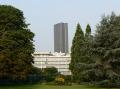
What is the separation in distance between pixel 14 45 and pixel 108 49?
12.7 metres

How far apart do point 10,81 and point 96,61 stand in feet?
48.5

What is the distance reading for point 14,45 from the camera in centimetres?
5381

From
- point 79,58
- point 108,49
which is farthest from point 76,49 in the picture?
point 108,49

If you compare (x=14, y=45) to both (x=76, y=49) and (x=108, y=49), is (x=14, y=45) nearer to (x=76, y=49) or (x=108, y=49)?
(x=108, y=49)

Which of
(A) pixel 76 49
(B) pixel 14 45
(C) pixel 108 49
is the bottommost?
(C) pixel 108 49

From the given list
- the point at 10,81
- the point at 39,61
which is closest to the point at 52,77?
the point at 10,81

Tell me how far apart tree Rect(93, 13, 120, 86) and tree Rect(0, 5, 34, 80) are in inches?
381

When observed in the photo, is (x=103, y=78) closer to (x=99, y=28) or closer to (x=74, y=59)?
(x=99, y=28)

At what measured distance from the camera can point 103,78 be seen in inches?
1911

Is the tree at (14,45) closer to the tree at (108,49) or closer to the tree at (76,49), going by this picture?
the tree at (76,49)

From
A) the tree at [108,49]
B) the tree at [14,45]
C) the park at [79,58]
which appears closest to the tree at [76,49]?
the park at [79,58]

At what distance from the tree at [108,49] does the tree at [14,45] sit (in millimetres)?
9671

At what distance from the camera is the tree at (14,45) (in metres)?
51.4

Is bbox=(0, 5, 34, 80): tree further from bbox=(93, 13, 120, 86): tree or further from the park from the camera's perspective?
bbox=(93, 13, 120, 86): tree
